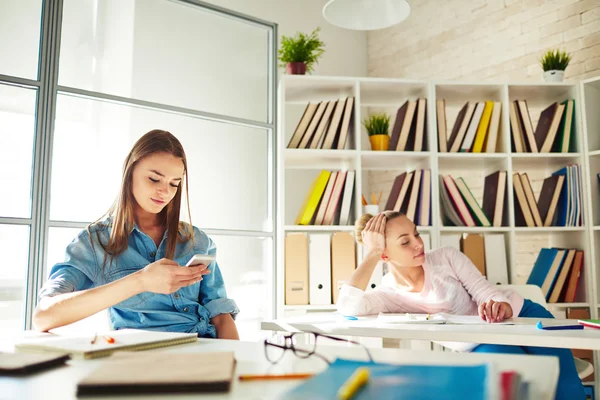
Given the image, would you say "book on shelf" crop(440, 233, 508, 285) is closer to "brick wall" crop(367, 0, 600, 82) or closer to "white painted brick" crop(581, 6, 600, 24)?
"brick wall" crop(367, 0, 600, 82)

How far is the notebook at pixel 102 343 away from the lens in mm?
884

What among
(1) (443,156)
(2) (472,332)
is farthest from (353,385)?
(1) (443,156)

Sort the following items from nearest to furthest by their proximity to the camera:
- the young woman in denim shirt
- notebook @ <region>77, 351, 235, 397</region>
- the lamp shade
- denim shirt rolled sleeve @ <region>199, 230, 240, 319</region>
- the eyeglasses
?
1. notebook @ <region>77, 351, 235, 397</region>
2. the eyeglasses
3. the young woman in denim shirt
4. denim shirt rolled sleeve @ <region>199, 230, 240, 319</region>
5. the lamp shade

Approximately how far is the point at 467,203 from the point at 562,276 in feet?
2.18

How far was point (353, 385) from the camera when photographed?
542 millimetres

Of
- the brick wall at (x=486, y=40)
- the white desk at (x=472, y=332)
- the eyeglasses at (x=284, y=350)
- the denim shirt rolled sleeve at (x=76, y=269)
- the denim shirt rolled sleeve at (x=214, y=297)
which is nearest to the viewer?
the eyeglasses at (x=284, y=350)

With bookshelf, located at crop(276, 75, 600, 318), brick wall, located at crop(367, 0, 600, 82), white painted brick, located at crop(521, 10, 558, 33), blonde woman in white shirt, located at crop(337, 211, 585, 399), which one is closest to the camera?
blonde woman in white shirt, located at crop(337, 211, 585, 399)

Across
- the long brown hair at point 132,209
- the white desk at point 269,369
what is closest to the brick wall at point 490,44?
the long brown hair at point 132,209

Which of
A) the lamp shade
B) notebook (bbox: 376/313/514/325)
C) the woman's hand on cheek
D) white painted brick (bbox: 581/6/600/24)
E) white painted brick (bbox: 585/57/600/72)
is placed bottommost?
notebook (bbox: 376/313/514/325)

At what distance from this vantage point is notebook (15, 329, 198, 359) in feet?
2.90

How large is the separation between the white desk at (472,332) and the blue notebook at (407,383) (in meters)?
0.77

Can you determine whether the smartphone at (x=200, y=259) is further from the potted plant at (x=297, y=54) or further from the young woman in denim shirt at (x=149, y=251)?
the potted plant at (x=297, y=54)

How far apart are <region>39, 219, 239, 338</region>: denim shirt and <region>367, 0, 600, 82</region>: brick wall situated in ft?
9.65

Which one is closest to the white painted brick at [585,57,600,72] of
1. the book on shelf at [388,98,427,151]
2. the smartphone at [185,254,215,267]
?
the book on shelf at [388,98,427,151]
